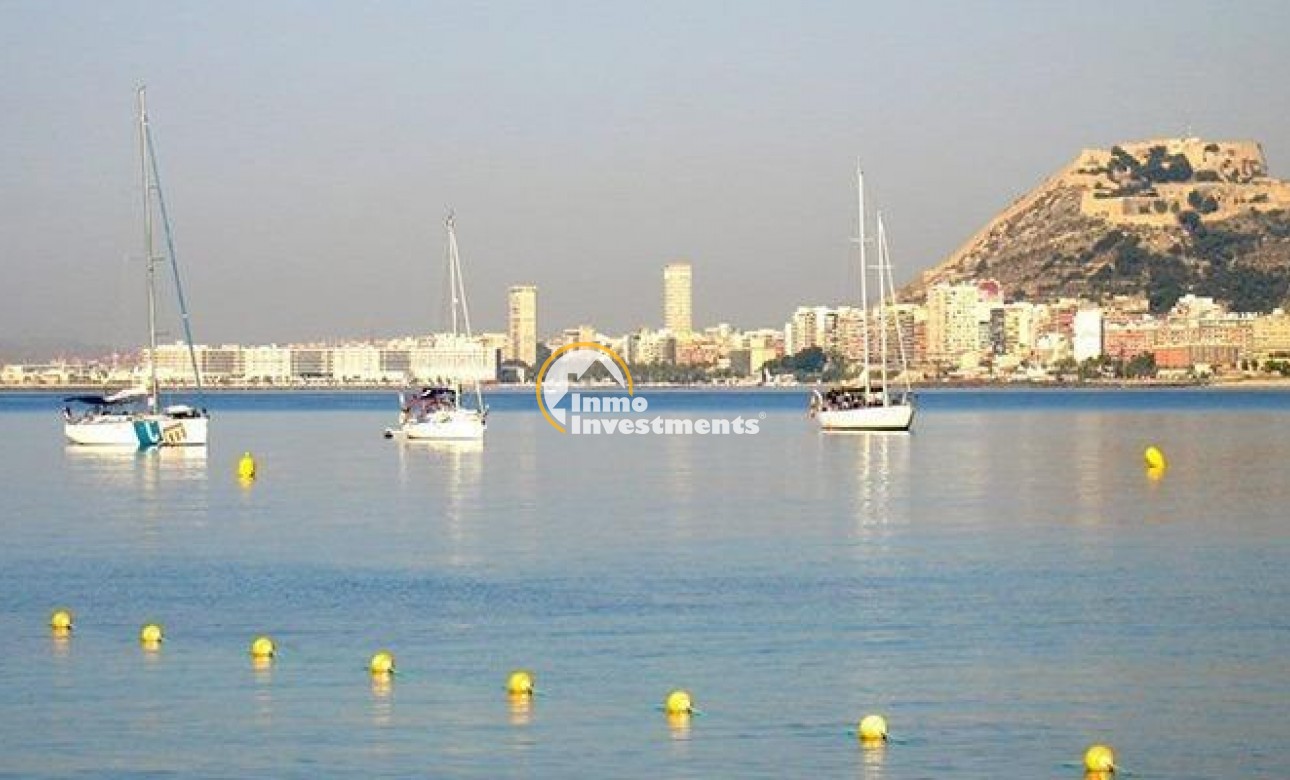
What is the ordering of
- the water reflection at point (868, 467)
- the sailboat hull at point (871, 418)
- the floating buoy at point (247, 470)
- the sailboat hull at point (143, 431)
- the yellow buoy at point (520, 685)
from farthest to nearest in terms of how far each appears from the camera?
the sailboat hull at point (871, 418) → the sailboat hull at point (143, 431) → the floating buoy at point (247, 470) → the water reflection at point (868, 467) → the yellow buoy at point (520, 685)

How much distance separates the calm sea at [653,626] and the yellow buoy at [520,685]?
16 cm

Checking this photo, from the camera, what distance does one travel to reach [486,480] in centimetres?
6669

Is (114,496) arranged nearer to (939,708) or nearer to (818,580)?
(818,580)

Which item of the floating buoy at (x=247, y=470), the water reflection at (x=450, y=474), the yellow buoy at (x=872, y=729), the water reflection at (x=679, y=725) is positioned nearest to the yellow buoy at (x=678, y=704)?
the water reflection at (x=679, y=725)

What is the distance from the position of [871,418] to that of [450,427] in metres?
18.2

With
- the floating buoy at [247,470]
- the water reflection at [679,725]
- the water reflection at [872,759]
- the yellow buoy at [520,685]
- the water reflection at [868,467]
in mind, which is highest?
the floating buoy at [247,470]

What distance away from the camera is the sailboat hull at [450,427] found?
88.7 metres

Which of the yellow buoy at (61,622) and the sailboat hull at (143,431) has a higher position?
the sailboat hull at (143,431)

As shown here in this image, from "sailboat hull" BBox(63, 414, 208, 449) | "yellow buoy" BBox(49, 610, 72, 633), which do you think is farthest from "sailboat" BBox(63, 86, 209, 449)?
"yellow buoy" BBox(49, 610, 72, 633)

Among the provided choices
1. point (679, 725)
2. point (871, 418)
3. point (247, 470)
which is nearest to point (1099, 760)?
point (679, 725)

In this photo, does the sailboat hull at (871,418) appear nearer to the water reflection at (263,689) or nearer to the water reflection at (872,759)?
the water reflection at (263,689)

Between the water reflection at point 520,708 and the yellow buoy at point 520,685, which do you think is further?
the yellow buoy at point 520,685

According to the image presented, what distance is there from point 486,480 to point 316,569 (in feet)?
90.2

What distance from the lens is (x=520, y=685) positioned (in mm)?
25266
